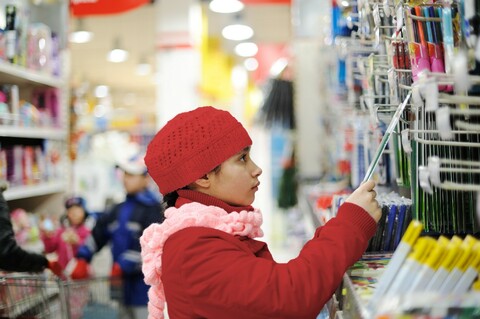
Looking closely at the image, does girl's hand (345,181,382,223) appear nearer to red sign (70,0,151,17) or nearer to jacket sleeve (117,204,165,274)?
jacket sleeve (117,204,165,274)

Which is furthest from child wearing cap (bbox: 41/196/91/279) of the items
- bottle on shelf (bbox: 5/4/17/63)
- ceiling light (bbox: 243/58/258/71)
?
ceiling light (bbox: 243/58/258/71)

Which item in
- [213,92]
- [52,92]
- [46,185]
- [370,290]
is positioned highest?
[213,92]

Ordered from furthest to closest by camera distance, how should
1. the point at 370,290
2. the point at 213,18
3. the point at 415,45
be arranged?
the point at 213,18
the point at 415,45
the point at 370,290

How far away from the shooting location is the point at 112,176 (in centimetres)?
848

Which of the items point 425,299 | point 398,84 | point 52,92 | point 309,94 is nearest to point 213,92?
point 309,94

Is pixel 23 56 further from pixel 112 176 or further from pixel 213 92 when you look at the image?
pixel 213 92

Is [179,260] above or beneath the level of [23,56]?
beneath

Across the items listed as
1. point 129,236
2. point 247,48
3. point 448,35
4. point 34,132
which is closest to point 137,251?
point 129,236

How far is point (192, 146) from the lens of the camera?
5.10ft

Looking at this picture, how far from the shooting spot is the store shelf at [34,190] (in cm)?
334

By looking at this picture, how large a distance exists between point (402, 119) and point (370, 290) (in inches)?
22.8

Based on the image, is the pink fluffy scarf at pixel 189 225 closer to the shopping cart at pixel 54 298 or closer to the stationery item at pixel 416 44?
the stationery item at pixel 416 44

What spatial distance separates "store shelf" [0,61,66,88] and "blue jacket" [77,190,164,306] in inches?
37.9

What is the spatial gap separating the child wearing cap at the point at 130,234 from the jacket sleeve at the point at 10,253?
2.81 feet
